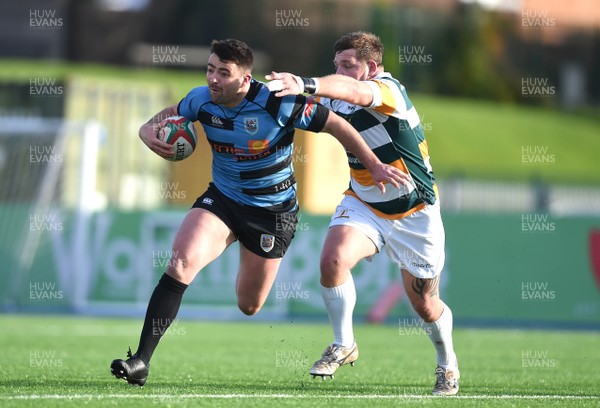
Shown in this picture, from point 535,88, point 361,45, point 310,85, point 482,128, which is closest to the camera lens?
point 310,85

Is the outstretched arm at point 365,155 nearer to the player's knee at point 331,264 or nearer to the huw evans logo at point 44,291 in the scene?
the player's knee at point 331,264

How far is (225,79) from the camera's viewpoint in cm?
765

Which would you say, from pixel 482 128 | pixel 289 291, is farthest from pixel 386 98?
pixel 482 128

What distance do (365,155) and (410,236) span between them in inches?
36.8

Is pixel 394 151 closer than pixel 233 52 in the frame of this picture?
No

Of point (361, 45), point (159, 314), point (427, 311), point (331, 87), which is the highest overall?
point (361, 45)

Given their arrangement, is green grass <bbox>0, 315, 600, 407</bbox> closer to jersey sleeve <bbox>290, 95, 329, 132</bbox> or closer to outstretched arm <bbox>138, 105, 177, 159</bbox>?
outstretched arm <bbox>138, 105, 177, 159</bbox>

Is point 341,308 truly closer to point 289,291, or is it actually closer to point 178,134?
point 178,134

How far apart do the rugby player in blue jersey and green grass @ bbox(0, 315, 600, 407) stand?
639 millimetres

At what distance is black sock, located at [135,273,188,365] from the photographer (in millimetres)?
7547

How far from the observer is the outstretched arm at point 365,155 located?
296 inches

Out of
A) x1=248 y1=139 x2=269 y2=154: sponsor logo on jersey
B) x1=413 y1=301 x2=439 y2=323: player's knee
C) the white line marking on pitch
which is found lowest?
the white line marking on pitch

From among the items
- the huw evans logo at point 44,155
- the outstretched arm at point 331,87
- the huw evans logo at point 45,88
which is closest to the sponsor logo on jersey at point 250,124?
the outstretched arm at point 331,87

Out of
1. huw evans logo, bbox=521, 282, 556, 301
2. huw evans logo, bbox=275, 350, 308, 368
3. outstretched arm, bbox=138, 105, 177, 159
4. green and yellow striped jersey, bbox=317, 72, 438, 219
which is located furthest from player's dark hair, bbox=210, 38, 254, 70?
huw evans logo, bbox=521, 282, 556, 301
